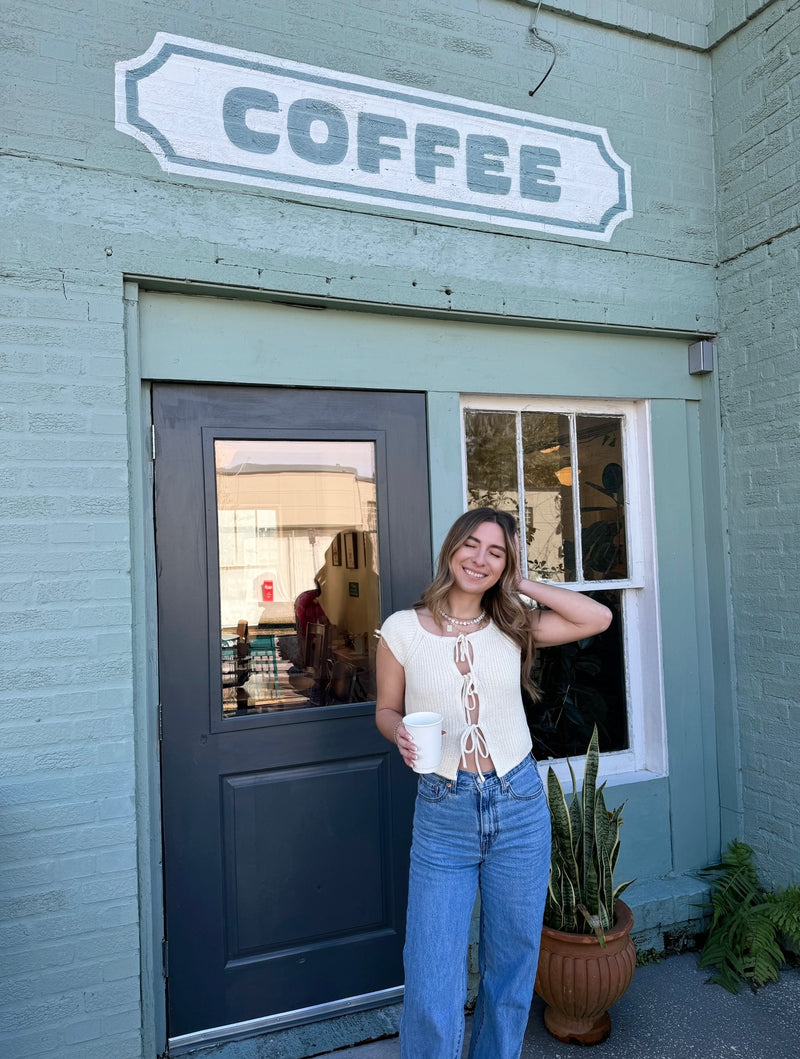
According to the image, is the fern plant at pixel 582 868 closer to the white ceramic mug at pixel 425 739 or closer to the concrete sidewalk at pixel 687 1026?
the concrete sidewalk at pixel 687 1026

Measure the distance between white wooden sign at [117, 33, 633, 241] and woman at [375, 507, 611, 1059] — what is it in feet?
5.50

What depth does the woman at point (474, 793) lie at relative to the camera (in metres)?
2.31

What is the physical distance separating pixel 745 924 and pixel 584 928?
1006 mm

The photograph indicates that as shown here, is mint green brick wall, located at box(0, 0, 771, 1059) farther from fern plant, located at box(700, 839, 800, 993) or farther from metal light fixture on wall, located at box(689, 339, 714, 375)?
fern plant, located at box(700, 839, 800, 993)

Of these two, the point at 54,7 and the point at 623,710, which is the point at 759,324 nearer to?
the point at 623,710

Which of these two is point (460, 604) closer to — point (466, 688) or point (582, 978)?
point (466, 688)

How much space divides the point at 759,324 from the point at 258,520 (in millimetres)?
2584

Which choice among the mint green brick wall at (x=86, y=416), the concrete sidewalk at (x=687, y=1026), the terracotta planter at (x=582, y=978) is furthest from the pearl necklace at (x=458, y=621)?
the concrete sidewalk at (x=687, y=1026)

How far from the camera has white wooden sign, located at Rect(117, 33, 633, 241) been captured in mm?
2953

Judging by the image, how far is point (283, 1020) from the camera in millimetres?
3082

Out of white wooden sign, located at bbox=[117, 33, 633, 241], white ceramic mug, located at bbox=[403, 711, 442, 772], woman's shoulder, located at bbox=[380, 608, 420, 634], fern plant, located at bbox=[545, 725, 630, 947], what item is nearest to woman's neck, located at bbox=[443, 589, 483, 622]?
woman's shoulder, located at bbox=[380, 608, 420, 634]

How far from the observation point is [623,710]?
392 centimetres

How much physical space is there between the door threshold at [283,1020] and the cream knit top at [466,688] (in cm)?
148

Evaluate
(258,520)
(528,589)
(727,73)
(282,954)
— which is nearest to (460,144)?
(727,73)
